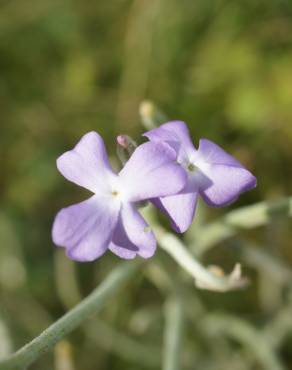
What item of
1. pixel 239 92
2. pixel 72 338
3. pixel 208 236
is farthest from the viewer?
pixel 239 92

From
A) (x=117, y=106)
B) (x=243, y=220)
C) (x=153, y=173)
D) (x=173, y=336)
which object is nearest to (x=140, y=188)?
(x=153, y=173)

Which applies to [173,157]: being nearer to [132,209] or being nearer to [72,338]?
Answer: [132,209]

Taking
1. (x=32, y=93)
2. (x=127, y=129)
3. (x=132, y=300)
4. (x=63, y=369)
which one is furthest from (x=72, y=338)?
(x=32, y=93)

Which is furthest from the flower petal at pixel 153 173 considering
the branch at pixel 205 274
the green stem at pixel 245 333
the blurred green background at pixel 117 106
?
the blurred green background at pixel 117 106

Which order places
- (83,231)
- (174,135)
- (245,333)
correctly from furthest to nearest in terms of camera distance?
(245,333), (174,135), (83,231)

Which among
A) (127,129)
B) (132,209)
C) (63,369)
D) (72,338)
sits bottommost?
(72,338)

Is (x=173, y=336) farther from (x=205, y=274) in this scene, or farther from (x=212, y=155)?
(x=212, y=155)

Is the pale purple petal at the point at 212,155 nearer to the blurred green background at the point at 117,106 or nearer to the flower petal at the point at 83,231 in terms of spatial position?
the flower petal at the point at 83,231

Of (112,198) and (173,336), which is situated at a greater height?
(112,198)
